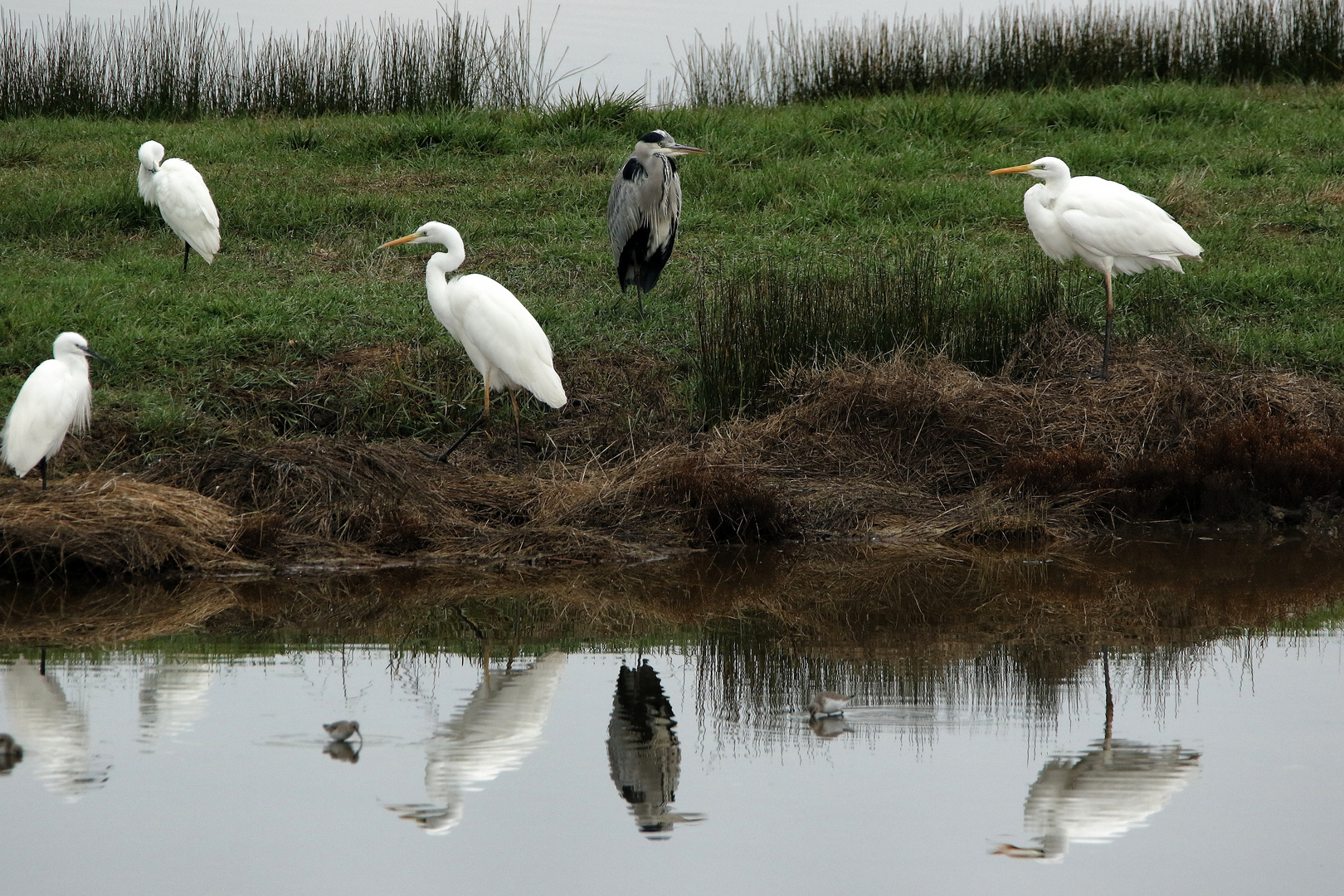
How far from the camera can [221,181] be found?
12.0 metres

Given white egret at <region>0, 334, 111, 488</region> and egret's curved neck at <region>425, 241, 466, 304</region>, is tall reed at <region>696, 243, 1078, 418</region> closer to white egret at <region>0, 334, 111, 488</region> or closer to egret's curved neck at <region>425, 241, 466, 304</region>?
egret's curved neck at <region>425, 241, 466, 304</region>

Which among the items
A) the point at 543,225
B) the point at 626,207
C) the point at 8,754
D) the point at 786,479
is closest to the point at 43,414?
the point at 8,754

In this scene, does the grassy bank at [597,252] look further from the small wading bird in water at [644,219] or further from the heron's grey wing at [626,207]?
the heron's grey wing at [626,207]

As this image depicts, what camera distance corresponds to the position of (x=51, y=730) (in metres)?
3.96

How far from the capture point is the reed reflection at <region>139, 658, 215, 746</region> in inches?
158

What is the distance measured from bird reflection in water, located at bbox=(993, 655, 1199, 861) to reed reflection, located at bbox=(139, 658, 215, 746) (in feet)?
7.83

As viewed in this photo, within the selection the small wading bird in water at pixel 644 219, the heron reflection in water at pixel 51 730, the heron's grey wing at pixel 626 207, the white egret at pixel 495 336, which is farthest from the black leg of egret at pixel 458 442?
the heron reflection in water at pixel 51 730

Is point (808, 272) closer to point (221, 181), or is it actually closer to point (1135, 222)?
point (1135, 222)

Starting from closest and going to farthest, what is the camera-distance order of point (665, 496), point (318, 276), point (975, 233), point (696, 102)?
point (665, 496) < point (318, 276) < point (975, 233) < point (696, 102)

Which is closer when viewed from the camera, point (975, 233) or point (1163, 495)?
point (1163, 495)

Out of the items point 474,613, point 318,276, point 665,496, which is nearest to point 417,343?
point 318,276

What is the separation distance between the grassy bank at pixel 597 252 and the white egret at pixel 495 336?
0.38m

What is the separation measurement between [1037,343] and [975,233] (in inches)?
102

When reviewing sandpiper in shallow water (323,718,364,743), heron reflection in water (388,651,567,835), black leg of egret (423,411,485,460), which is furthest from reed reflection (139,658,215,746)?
black leg of egret (423,411,485,460)
